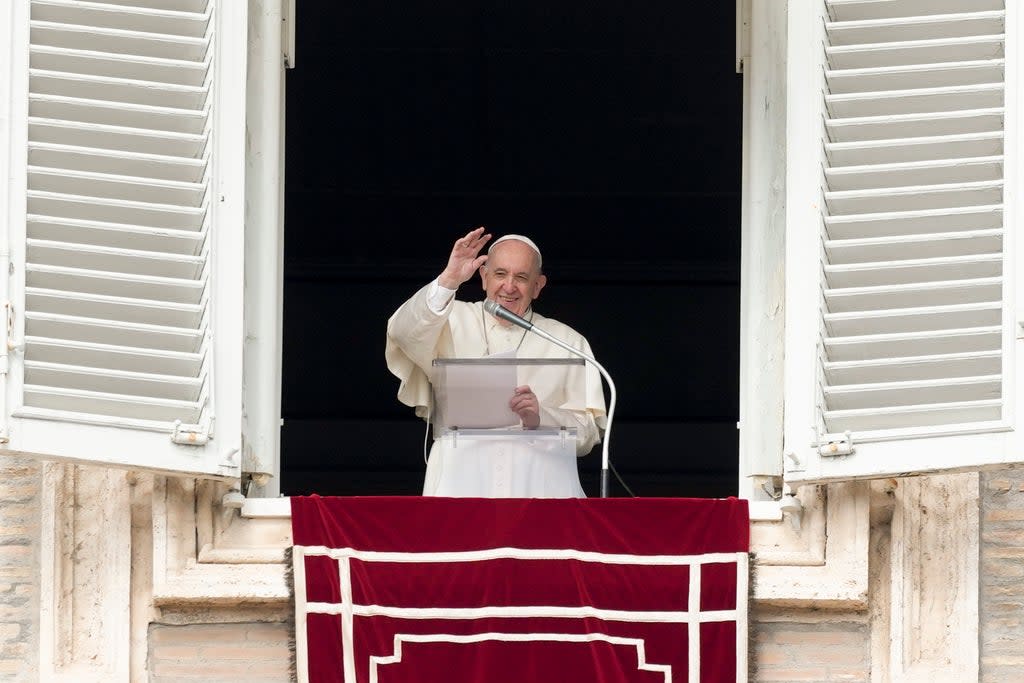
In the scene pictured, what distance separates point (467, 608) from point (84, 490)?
1039mm

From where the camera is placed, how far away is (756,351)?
274 inches

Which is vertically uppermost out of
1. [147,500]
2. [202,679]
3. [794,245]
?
[794,245]

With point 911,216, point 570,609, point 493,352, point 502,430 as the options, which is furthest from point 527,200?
point 570,609

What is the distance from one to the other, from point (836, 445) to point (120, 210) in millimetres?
1850

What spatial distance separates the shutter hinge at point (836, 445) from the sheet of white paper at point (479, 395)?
80 centimetres

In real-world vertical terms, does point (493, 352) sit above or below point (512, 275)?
below

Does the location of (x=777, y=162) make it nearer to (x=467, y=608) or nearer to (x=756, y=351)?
(x=756, y=351)

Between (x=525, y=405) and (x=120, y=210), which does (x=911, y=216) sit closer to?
(x=525, y=405)

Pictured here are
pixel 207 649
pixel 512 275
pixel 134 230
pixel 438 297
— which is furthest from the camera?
pixel 512 275

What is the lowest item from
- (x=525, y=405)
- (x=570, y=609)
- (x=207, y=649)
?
(x=207, y=649)

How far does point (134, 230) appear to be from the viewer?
656 centimetres

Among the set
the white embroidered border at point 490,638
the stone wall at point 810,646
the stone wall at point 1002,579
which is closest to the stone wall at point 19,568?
the white embroidered border at point 490,638

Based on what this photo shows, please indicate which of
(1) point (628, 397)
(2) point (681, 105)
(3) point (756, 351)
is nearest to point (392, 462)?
(1) point (628, 397)

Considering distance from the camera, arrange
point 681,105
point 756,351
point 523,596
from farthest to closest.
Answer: point 681,105, point 756,351, point 523,596
